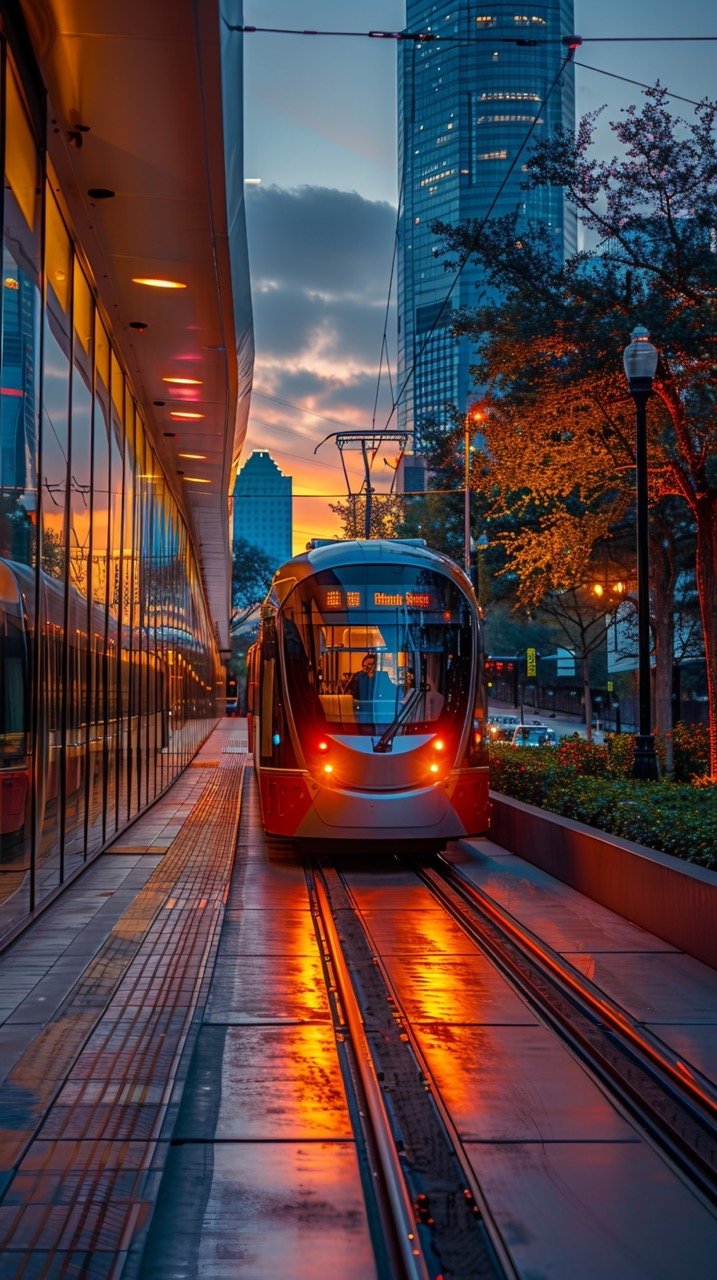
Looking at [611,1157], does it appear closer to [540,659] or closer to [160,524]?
[160,524]

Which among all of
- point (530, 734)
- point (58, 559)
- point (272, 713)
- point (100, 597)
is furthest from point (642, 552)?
point (530, 734)

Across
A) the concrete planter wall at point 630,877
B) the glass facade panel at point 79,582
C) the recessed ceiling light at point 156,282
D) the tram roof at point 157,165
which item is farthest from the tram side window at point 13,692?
the recessed ceiling light at point 156,282

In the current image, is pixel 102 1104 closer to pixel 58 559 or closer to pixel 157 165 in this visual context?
pixel 58 559

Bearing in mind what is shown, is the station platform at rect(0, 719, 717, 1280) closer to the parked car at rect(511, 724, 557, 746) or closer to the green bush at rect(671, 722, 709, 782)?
the green bush at rect(671, 722, 709, 782)

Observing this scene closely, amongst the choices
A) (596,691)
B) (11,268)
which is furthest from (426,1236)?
(596,691)

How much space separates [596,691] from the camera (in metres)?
71.7

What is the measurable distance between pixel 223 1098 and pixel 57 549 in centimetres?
633

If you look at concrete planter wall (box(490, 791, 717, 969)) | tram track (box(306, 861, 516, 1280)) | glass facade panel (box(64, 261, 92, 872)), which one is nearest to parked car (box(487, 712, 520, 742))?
concrete planter wall (box(490, 791, 717, 969))

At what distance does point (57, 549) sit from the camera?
11719 millimetres

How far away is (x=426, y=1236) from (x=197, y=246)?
1045 centimetres

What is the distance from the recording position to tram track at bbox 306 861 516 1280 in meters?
4.64

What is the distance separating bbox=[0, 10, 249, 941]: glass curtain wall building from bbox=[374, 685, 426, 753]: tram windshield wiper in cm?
304

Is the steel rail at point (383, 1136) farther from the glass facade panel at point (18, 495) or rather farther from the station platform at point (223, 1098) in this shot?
the glass facade panel at point (18, 495)

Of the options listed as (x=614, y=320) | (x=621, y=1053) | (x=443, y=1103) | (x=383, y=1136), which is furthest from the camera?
(x=614, y=320)
